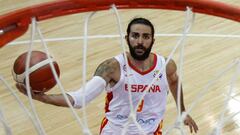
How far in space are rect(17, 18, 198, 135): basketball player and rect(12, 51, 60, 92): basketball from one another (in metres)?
0.10

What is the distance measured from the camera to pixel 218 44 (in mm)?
3795

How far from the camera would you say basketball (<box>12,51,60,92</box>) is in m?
1.70

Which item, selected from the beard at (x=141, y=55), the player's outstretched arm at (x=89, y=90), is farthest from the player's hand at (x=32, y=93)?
the beard at (x=141, y=55)

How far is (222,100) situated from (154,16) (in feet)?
→ 5.41

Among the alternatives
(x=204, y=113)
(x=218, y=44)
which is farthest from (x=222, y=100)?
(x=218, y=44)

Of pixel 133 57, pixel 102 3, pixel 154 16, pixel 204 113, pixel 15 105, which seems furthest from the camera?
pixel 154 16

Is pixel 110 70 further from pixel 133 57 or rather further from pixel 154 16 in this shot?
pixel 154 16

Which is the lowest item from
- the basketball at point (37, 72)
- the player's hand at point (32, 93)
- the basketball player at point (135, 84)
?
the basketball player at point (135, 84)

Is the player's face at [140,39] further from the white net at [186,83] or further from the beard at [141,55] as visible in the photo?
the white net at [186,83]

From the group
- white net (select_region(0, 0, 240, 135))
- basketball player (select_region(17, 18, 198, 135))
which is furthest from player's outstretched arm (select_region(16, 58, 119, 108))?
white net (select_region(0, 0, 240, 135))

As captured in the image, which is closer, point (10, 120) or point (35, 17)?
point (35, 17)

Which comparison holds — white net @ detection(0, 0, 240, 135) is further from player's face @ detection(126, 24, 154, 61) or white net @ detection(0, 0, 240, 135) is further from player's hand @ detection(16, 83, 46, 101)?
player's hand @ detection(16, 83, 46, 101)

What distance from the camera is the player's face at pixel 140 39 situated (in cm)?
198

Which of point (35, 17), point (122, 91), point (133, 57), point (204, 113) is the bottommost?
point (204, 113)
